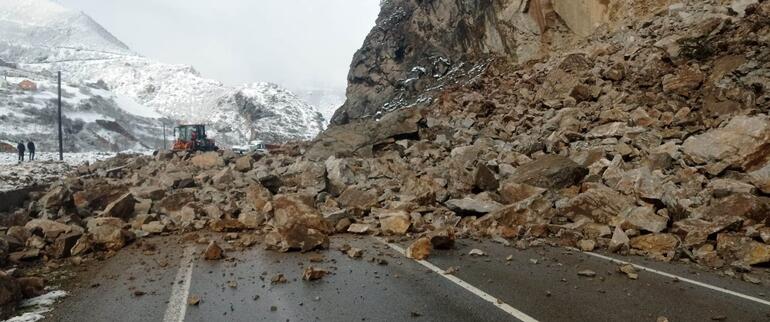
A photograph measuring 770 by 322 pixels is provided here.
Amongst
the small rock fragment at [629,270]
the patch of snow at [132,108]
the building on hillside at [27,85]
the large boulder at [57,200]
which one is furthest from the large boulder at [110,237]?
the patch of snow at [132,108]

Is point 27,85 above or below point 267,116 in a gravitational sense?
above

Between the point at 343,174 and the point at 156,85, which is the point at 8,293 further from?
the point at 156,85

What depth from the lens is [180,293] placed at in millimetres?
5758

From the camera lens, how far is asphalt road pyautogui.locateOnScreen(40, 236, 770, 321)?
184 inches

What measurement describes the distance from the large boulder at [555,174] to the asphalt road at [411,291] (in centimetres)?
282

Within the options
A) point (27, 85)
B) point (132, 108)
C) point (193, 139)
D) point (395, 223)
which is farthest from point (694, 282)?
point (132, 108)

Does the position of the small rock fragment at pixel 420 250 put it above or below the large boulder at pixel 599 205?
below

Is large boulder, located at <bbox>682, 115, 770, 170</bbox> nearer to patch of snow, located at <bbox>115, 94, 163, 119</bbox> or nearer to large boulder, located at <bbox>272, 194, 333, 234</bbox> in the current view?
large boulder, located at <bbox>272, 194, 333, 234</bbox>

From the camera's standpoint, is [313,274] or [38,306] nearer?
[38,306]

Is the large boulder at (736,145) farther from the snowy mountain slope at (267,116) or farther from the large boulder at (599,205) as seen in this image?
the snowy mountain slope at (267,116)

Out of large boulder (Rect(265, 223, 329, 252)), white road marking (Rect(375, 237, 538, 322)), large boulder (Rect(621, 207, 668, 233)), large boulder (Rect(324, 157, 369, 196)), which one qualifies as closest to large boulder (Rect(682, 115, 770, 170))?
large boulder (Rect(621, 207, 668, 233))

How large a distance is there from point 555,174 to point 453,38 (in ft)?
65.7

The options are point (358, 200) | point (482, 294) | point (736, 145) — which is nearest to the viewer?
point (482, 294)

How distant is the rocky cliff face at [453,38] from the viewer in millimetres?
19047
